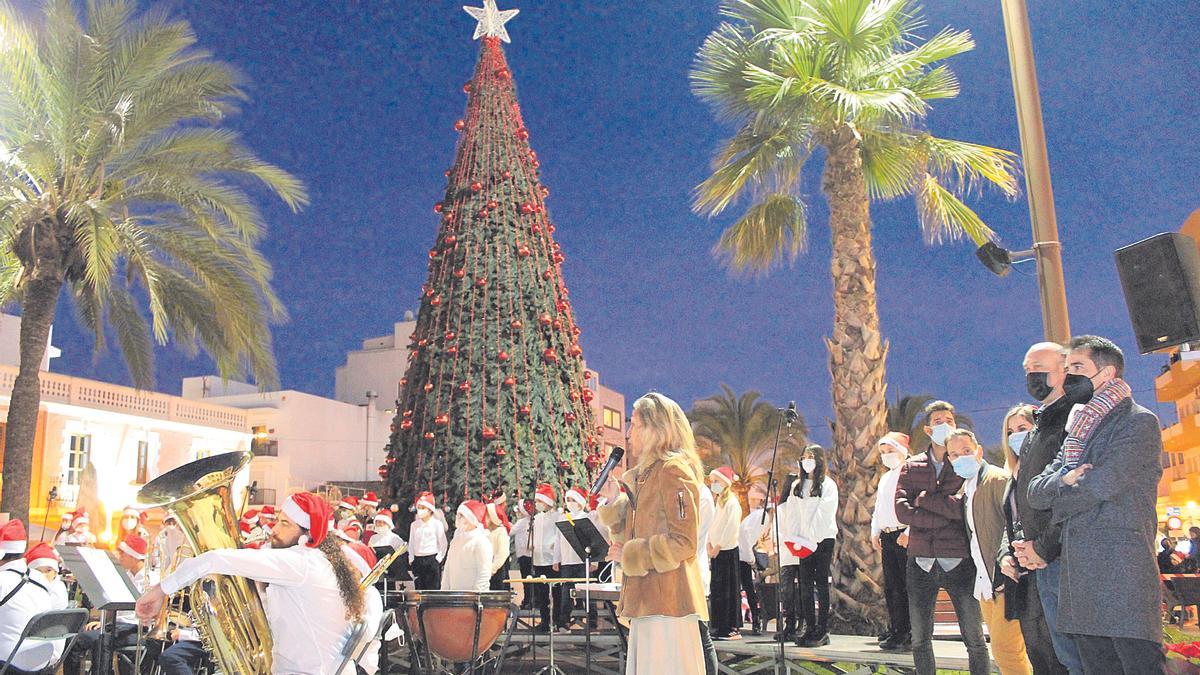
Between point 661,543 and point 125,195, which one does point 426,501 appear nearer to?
point 125,195

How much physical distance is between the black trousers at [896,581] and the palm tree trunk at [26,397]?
11857mm

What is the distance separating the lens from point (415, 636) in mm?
9125

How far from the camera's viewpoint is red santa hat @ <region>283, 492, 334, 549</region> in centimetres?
546

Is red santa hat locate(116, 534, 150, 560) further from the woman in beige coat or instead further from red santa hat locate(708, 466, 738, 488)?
the woman in beige coat

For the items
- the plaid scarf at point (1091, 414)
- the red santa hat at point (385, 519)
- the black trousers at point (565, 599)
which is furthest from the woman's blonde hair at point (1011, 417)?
the red santa hat at point (385, 519)

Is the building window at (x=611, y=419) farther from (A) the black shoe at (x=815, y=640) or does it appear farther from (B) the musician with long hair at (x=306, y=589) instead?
(B) the musician with long hair at (x=306, y=589)

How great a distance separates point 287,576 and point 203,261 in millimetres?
11635

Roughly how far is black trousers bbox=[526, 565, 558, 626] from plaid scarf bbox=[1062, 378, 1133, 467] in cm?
1005

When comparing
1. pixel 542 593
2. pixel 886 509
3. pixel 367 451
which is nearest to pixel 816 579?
pixel 886 509

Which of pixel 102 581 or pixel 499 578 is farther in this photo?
pixel 499 578

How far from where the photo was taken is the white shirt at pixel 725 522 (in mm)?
10625

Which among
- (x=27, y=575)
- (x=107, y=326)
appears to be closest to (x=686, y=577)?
(x=27, y=575)

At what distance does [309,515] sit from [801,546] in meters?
5.91

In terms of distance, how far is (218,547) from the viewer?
5121 millimetres
